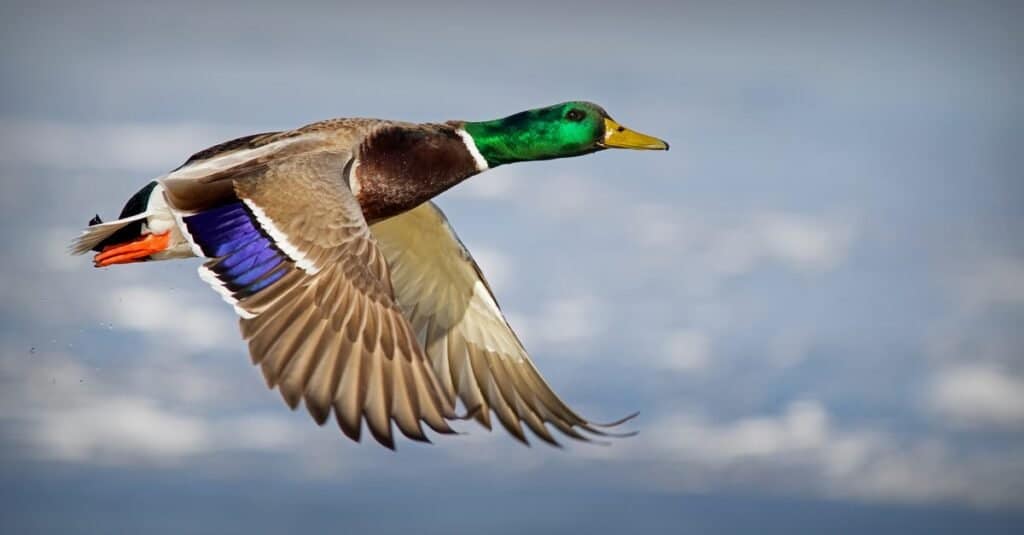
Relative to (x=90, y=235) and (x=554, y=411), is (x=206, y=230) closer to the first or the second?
(x=90, y=235)

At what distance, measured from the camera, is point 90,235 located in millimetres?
9352

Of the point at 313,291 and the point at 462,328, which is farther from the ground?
the point at 462,328

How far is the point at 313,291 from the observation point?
8359 millimetres

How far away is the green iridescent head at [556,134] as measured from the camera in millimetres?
9969

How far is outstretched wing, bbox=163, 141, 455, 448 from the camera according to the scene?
26.4ft

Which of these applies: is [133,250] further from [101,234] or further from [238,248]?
[238,248]

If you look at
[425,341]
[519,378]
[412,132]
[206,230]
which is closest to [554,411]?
[519,378]

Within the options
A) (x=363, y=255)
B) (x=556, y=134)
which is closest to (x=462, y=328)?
(x=556, y=134)

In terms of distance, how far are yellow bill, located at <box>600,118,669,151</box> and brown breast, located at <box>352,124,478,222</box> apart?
2.83 ft

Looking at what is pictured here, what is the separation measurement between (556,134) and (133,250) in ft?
8.34

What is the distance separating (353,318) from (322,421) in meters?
0.65

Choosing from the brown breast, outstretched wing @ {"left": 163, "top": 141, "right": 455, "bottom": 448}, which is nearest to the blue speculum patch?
outstretched wing @ {"left": 163, "top": 141, "right": 455, "bottom": 448}

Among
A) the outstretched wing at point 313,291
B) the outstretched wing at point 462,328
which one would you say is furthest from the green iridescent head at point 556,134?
the outstretched wing at point 313,291

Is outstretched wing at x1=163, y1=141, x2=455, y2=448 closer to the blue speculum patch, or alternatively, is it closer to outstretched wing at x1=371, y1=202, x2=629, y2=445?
the blue speculum patch
